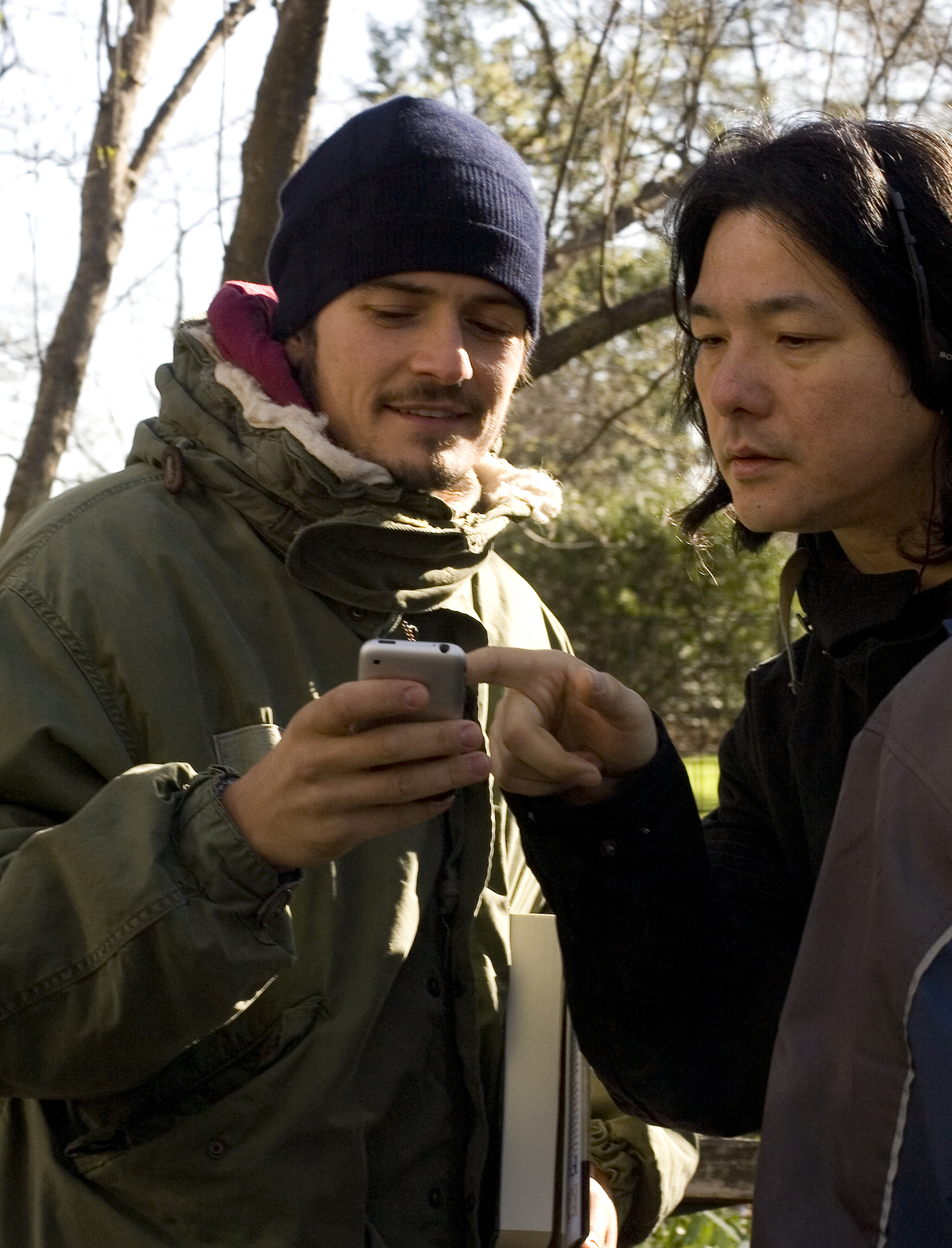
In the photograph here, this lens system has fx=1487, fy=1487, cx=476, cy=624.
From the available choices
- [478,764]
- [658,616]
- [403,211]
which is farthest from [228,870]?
[658,616]

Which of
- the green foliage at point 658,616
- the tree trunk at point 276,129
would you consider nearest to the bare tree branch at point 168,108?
the tree trunk at point 276,129

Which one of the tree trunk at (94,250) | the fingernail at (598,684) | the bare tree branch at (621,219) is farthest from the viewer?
the bare tree branch at (621,219)

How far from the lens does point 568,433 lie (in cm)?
1094

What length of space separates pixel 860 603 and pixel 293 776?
3.08ft

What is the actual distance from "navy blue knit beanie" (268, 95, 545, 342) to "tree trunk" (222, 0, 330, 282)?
147cm

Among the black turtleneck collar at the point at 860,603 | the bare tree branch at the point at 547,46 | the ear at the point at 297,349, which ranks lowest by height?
the black turtleneck collar at the point at 860,603

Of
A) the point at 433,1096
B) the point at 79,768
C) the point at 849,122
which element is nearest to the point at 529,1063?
the point at 433,1096

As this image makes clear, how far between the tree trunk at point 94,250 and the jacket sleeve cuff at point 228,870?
3.34 meters

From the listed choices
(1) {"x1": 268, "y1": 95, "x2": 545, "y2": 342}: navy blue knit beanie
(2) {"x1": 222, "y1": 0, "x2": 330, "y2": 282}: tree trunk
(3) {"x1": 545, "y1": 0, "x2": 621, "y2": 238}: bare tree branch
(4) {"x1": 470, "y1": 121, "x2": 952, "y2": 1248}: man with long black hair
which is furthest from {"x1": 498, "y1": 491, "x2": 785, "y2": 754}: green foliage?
(4) {"x1": 470, "y1": 121, "x2": 952, "y2": 1248}: man with long black hair

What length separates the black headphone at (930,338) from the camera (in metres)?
2.14

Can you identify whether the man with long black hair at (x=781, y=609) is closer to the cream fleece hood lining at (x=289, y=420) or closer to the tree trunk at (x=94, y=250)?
the cream fleece hood lining at (x=289, y=420)

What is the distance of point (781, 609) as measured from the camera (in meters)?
2.42

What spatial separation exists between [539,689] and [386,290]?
35.2 inches

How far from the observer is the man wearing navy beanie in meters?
1.86
